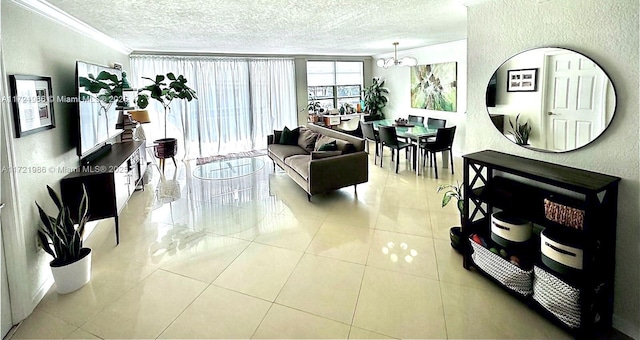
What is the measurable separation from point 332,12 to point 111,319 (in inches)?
139

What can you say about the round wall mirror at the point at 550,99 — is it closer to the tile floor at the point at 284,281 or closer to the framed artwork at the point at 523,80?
the framed artwork at the point at 523,80

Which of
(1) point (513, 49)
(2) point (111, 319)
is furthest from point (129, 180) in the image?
(1) point (513, 49)

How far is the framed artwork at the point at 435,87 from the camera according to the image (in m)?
6.98

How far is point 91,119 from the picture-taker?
374 cm

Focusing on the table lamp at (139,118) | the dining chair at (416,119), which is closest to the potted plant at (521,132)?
the dining chair at (416,119)

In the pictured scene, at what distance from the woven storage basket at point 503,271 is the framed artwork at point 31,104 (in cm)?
352

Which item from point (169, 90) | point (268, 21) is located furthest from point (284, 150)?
point (169, 90)

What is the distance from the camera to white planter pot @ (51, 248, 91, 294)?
2.64 metres

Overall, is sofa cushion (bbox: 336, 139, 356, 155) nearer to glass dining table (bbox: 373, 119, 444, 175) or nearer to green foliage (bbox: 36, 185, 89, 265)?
glass dining table (bbox: 373, 119, 444, 175)

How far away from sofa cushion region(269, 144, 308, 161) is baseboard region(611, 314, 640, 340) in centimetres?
438

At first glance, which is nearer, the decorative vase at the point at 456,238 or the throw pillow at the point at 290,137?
the decorative vase at the point at 456,238

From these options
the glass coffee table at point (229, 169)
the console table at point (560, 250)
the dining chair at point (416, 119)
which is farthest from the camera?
the dining chair at point (416, 119)

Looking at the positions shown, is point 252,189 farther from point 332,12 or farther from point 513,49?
point 513,49

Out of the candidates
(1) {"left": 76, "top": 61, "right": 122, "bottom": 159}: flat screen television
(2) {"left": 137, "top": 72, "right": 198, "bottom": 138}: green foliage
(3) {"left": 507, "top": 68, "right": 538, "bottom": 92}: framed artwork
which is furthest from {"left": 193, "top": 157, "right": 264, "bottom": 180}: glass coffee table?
(3) {"left": 507, "top": 68, "right": 538, "bottom": 92}: framed artwork
